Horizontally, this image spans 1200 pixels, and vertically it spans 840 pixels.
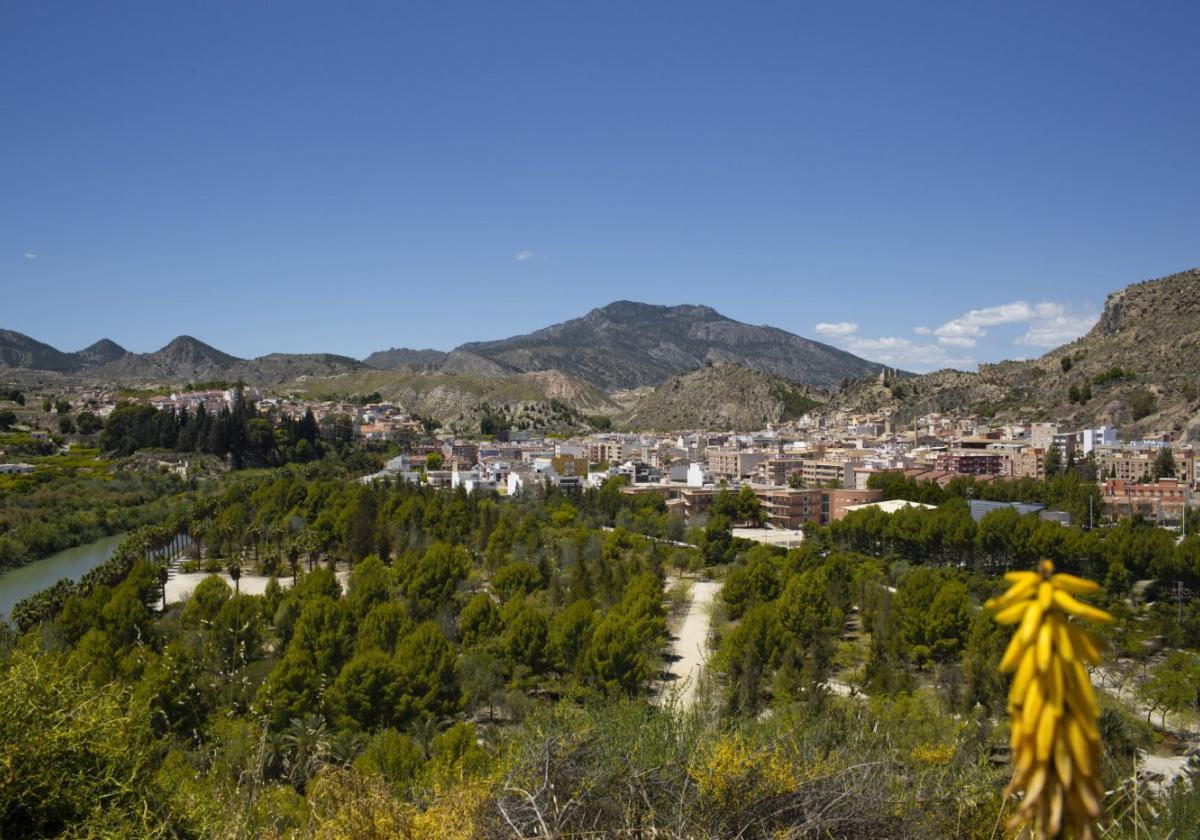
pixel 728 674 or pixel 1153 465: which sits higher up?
pixel 1153 465

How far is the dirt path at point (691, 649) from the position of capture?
16.8 m

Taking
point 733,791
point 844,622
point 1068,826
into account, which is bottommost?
point 844,622

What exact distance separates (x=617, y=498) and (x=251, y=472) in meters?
23.8

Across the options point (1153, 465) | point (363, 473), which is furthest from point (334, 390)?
point (1153, 465)

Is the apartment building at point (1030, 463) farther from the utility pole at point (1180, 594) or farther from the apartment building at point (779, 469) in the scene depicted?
the utility pole at point (1180, 594)

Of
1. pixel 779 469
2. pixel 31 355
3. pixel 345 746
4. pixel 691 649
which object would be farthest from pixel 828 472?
pixel 31 355

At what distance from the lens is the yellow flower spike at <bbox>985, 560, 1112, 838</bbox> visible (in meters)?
1.58

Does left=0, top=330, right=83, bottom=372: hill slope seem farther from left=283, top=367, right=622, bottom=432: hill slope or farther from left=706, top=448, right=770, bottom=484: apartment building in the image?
left=706, top=448, right=770, bottom=484: apartment building

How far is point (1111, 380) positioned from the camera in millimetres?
64500

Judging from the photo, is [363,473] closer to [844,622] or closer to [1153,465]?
[844,622]

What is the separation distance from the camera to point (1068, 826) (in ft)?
5.58

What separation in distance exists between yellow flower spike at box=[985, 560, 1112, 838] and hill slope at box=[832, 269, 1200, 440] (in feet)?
190

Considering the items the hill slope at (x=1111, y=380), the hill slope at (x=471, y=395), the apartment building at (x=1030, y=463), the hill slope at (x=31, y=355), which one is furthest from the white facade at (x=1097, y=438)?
the hill slope at (x=31, y=355)

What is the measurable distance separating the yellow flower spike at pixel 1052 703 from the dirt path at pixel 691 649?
44.3ft
